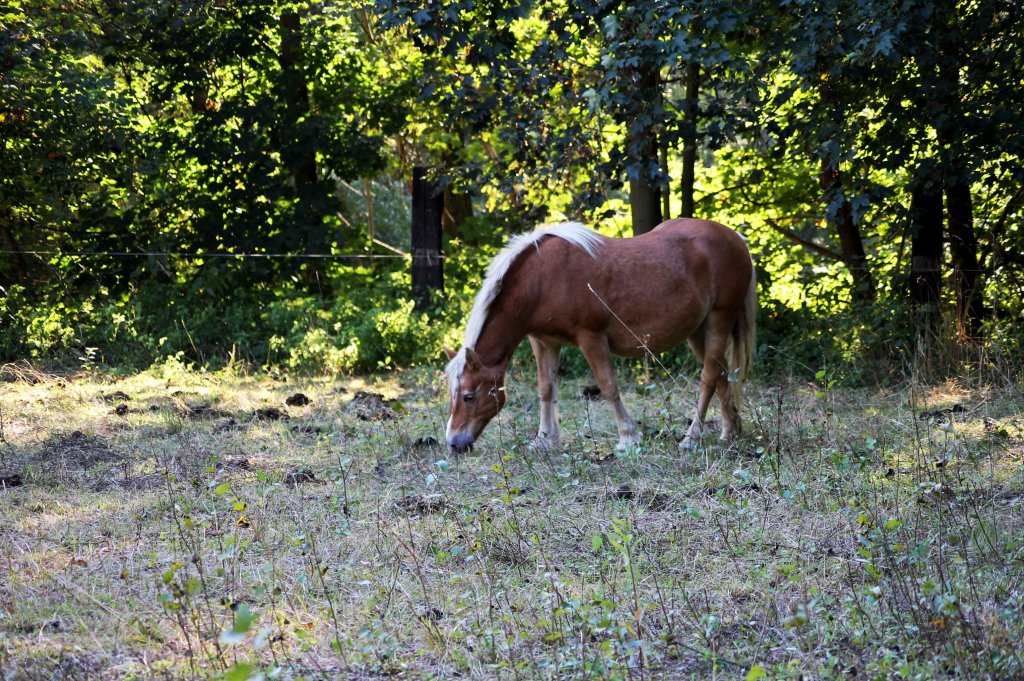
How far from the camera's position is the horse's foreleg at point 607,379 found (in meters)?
6.18

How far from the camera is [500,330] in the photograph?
20.0 feet

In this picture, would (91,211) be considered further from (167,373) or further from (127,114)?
(167,373)

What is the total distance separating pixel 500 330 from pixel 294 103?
19.2 ft

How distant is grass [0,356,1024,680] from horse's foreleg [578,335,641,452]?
0.17 m

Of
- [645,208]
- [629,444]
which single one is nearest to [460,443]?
[629,444]

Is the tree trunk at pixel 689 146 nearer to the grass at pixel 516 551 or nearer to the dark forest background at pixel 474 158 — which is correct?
the dark forest background at pixel 474 158

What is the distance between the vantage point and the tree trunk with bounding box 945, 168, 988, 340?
8172 millimetres

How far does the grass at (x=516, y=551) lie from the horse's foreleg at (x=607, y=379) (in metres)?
0.17

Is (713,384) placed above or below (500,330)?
below

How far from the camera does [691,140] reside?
7707 mm

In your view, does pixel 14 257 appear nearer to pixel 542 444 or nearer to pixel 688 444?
pixel 542 444

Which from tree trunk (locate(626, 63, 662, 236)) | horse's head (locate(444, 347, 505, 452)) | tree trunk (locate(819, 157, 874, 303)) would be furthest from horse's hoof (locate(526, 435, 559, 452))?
tree trunk (locate(819, 157, 874, 303))

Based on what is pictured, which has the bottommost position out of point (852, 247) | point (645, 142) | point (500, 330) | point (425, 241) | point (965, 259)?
point (500, 330)

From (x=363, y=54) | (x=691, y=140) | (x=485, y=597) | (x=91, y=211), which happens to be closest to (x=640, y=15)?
(x=691, y=140)
